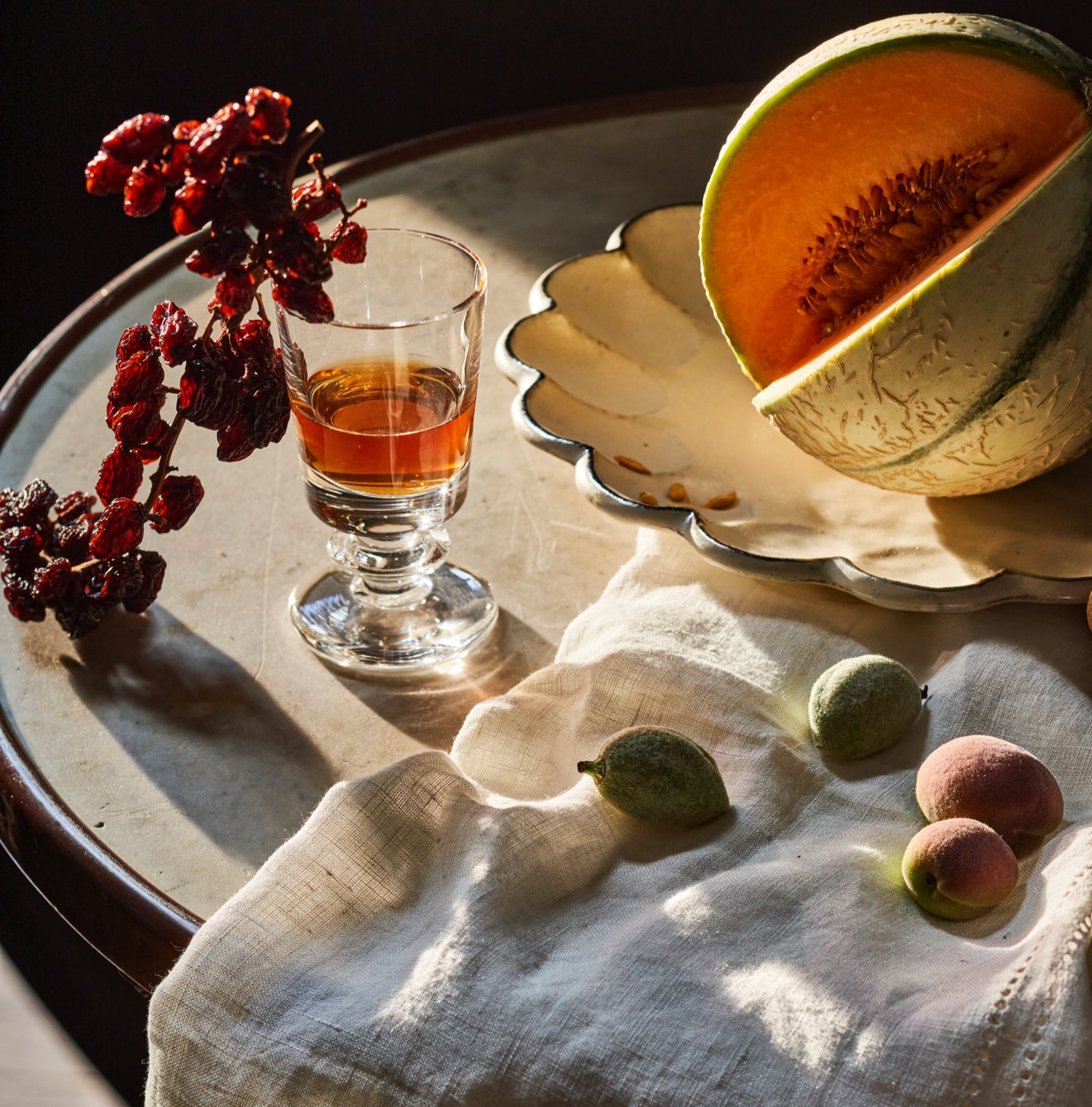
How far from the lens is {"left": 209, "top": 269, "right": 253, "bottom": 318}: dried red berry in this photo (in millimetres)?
625

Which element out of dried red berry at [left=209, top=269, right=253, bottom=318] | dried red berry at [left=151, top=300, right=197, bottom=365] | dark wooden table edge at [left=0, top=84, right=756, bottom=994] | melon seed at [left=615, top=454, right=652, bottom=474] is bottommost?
dark wooden table edge at [left=0, top=84, right=756, bottom=994]

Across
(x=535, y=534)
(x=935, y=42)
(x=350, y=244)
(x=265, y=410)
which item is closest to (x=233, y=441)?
(x=265, y=410)

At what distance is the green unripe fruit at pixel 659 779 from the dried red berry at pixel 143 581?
0.95 ft

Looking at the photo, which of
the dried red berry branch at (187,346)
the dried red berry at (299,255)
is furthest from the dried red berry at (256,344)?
the dried red berry at (299,255)

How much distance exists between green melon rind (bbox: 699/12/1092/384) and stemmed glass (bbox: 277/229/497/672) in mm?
216

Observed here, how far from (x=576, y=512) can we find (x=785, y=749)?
28 cm

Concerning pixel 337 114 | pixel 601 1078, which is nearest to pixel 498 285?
pixel 601 1078

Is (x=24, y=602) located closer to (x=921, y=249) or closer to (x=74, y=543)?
(x=74, y=543)

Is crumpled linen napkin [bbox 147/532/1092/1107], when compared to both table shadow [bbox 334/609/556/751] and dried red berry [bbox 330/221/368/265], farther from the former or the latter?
dried red berry [bbox 330/221/368/265]

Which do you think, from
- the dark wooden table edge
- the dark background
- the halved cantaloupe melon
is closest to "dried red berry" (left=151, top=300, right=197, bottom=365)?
the dark wooden table edge

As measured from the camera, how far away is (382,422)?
0.72 metres

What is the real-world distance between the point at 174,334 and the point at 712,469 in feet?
1.23

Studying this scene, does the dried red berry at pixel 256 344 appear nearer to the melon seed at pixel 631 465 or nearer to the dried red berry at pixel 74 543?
the dried red berry at pixel 74 543

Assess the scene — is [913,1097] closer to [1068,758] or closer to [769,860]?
[769,860]
